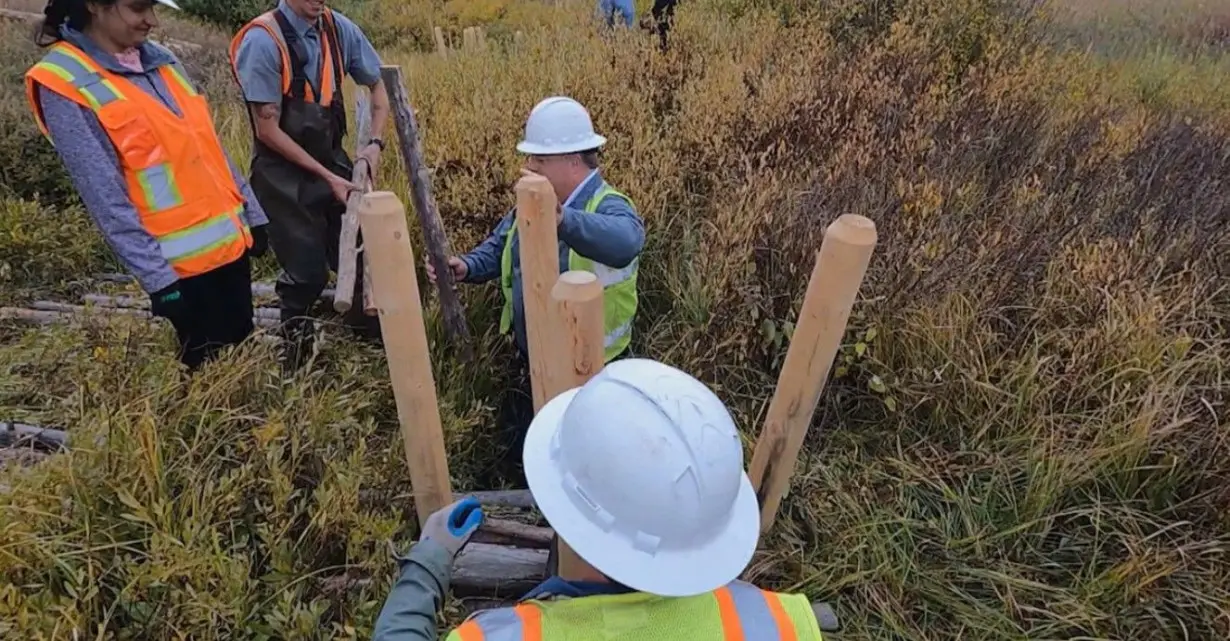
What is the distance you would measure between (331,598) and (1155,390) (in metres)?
2.70

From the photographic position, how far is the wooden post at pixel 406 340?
1867 mm

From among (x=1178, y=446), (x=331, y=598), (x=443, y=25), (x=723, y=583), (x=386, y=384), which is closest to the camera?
(x=723, y=583)

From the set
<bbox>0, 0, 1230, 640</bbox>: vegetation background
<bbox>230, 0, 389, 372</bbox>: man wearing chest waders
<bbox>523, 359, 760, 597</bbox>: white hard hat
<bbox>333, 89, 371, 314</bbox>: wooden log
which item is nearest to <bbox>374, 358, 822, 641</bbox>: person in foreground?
<bbox>523, 359, 760, 597</bbox>: white hard hat

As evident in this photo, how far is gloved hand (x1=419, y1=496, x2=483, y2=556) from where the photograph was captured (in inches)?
63.1

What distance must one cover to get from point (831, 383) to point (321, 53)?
2448 millimetres

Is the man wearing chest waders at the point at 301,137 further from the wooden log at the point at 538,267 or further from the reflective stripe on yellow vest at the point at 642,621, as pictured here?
the reflective stripe on yellow vest at the point at 642,621

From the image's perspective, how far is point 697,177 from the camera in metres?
4.15

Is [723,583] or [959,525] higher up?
[723,583]

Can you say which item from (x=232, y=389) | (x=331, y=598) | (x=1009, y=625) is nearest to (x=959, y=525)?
(x=1009, y=625)

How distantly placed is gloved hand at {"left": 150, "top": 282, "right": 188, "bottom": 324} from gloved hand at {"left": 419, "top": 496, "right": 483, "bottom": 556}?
1.48 m

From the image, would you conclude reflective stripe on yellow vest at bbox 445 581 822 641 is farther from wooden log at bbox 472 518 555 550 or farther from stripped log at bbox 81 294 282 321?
stripped log at bbox 81 294 282 321

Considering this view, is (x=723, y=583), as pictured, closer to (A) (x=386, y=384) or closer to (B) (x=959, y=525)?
(B) (x=959, y=525)

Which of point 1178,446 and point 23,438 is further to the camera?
point 23,438

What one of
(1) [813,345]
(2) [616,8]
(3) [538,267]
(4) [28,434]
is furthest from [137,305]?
(2) [616,8]
